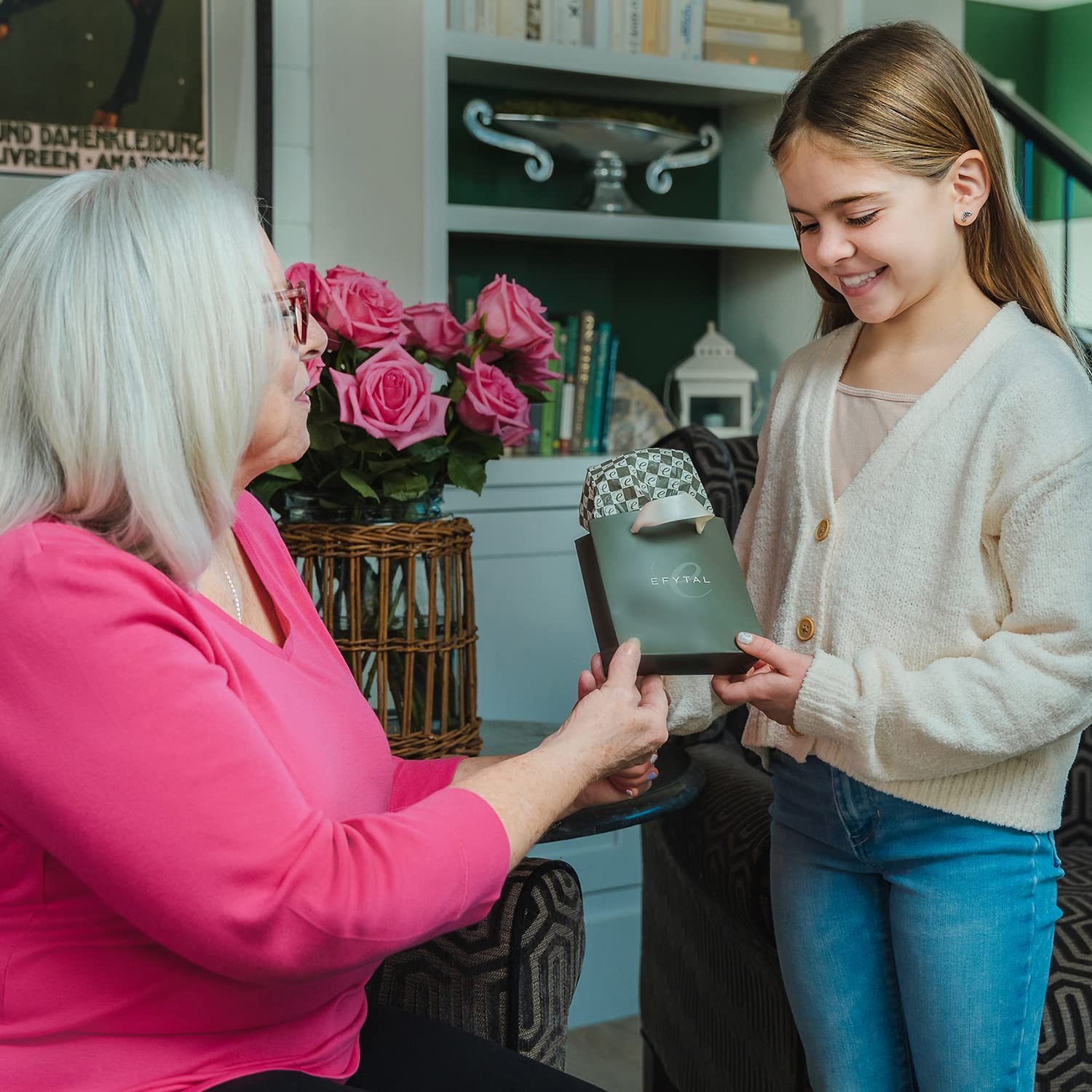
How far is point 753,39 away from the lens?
2.71 meters

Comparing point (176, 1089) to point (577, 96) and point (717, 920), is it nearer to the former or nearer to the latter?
point (717, 920)

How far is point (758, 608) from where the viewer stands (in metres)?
1.43

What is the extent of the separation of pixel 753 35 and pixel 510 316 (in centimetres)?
139

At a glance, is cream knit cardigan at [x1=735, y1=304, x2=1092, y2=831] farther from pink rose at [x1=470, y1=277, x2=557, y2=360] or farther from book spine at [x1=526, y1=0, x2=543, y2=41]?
book spine at [x1=526, y1=0, x2=543, y2=41]

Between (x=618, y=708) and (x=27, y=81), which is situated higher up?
(x=27, y=81)

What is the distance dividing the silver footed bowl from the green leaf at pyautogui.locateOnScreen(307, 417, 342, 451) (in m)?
1.14

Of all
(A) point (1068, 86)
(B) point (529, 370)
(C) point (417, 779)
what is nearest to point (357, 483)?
(B) point (529, 370)

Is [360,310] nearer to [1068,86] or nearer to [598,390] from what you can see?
[598,390]

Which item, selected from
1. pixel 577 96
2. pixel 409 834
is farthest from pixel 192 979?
pixel 577 96

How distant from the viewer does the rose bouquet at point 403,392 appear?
5.17ft

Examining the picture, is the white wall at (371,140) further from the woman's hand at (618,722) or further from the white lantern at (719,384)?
the woman's hand at (618,722)

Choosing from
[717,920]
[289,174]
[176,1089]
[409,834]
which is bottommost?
[717,920]

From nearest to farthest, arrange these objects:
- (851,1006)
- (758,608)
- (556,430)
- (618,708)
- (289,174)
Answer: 1. (618,708)
2. (851,1006)
3. (758,608)
4. (289,174)
5. (556,430)

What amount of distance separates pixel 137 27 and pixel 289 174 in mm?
355
